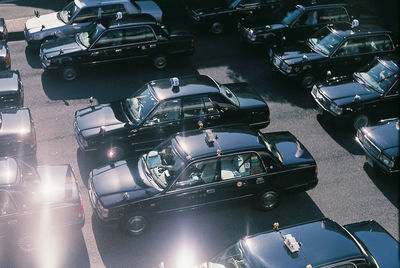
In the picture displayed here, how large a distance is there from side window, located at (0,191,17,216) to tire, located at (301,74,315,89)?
926 centimetres

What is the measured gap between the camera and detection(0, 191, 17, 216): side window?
9.31 metres

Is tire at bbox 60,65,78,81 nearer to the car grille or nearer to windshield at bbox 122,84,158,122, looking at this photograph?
windshield at bbox 122,84,158,122

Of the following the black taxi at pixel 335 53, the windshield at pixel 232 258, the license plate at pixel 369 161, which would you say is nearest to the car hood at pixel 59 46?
the black taxi at pixel 335 53

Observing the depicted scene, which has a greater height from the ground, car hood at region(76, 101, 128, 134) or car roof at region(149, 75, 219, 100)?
car roof at region(149, 75, 219, 100)

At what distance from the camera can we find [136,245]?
10.1 metres

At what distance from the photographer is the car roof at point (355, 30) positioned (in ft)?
49.0

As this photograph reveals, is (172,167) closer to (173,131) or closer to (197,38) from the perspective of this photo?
(173,131)

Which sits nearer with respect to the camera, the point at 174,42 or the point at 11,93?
the point at 11,93

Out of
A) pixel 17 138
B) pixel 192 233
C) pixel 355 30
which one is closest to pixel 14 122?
pixel 17 138

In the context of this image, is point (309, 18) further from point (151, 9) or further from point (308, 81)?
point (151, 9)

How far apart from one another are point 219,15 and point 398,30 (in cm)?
678

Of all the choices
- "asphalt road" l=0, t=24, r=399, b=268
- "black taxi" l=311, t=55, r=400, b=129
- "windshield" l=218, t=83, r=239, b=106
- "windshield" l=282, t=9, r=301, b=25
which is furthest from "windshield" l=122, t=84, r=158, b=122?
"windshield" l=282, t=9, r=301, b=25

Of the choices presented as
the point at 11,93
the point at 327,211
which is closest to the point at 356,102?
the point at 327,211

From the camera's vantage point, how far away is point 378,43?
15.2 metres
